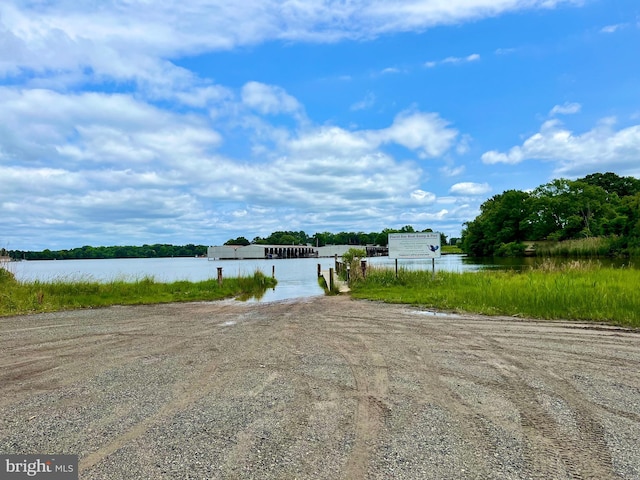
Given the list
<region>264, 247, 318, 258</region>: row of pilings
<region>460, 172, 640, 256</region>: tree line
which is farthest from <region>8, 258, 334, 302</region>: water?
<region>264, 247, 318, 258</region>: row of pilings

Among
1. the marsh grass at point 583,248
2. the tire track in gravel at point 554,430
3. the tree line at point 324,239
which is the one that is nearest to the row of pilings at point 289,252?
the tree line at point 324,239

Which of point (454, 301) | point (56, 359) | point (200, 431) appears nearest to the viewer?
point (200, 431)

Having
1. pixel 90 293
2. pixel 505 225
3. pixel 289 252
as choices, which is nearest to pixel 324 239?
pixel 289 252

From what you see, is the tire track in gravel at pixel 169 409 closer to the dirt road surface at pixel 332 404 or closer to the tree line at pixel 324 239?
the dirt road surface at pixel 332 404

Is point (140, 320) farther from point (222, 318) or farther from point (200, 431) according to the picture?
point (200, 431)

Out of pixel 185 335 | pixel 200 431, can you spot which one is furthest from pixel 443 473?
pixel 185 335

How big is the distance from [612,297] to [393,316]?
18.4 ft

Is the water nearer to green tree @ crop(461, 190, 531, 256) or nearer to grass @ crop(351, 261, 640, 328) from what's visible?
grass @ crop(351, 261, 640, 328)

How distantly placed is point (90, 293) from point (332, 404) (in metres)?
15.5

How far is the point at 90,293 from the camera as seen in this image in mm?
17062

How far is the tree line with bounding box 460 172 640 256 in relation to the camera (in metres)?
53.6

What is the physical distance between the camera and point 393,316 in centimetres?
1095

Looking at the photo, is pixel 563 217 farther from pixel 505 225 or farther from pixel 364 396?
pixel 364 396

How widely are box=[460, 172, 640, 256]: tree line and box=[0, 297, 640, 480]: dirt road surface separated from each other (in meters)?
51.5
